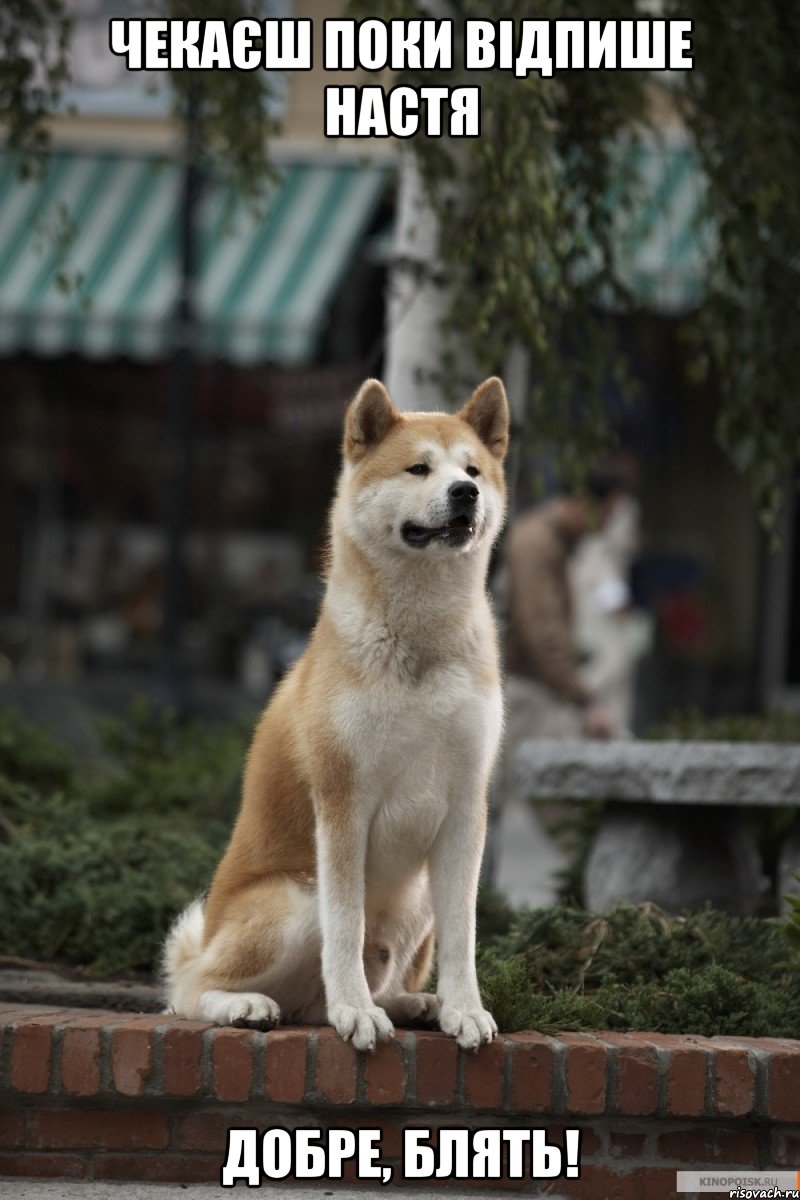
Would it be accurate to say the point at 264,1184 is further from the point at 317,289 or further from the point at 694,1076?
the point at 317,289

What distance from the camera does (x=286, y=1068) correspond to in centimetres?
339

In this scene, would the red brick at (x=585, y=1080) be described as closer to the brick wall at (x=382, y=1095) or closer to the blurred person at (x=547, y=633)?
the brick wall at (x=382, y=1095)

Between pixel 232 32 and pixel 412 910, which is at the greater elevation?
pixel 232 32

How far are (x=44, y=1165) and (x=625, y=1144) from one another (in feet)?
4.30

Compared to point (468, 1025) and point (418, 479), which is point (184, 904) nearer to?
point (468, 1025)

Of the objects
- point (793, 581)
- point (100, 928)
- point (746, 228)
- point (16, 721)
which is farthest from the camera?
point (793, 581)

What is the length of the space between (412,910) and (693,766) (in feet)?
5.95

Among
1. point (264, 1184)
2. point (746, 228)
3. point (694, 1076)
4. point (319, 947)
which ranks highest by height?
point (746, 228)

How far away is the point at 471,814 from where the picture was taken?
11.1 feet

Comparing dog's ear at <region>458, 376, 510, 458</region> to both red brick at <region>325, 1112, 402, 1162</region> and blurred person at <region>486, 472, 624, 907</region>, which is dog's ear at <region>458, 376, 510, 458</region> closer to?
red brick at <region>325, 1112, 402, 1162</region>

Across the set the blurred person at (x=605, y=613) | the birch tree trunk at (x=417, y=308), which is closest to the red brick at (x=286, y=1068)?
the birch tree trunk at (x=417, y=308)

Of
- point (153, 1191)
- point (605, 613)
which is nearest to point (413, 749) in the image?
point (153, 1191)

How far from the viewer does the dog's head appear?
10.8 ft

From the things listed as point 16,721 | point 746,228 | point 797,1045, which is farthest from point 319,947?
point 16,721
